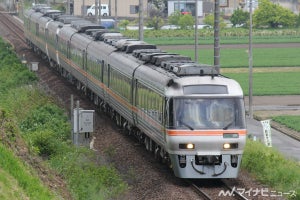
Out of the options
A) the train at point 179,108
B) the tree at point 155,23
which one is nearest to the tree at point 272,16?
the tree at point 155,23

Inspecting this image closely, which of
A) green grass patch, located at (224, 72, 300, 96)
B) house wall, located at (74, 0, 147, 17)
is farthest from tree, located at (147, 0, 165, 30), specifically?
green grass patch, located at (224, 72, 300, 96)

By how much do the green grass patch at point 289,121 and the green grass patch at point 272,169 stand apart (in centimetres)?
1563

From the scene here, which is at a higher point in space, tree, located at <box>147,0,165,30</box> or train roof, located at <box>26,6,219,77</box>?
train roof, located at <box>26,6,219,77</box>

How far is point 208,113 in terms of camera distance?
23.5 metres

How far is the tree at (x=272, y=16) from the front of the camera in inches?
4823

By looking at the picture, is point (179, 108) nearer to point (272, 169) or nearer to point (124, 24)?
point (272, 169)

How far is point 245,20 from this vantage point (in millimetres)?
125312

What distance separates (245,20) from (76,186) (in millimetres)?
104439

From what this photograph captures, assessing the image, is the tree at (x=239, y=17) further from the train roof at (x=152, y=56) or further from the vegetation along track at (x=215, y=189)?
the vegetation along track at (x=215, y=189)

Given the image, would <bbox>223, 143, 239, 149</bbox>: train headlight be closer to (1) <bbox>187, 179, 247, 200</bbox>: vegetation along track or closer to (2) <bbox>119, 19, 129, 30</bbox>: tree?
(1) <bbox>187, 179, 247, 200</bbox>: vegetation along track

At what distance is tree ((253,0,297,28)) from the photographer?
12251 cm

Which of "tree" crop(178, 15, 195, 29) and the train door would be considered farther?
"tree" crop(178, 15, 195, 29)

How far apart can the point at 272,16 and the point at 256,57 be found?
1564 inches

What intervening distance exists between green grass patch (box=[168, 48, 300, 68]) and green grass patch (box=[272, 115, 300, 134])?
90.3 feet
